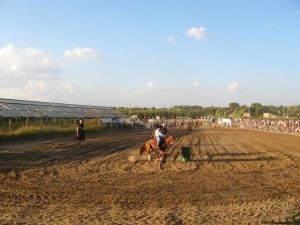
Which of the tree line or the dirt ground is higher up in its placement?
the tree line

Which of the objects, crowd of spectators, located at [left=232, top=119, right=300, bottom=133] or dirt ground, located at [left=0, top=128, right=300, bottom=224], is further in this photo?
crowd of spectators, located at [left=232, top=119, right=300, bottom=133]

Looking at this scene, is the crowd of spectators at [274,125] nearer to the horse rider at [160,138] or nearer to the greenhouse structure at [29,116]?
the greenhouse structure at [29,116]

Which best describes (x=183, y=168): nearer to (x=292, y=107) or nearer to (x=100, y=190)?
(x=100, y=190)

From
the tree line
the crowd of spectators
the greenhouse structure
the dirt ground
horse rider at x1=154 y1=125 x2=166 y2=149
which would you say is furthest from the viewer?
the tree line

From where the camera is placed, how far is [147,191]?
538 inches

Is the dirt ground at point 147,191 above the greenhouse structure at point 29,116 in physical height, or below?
below

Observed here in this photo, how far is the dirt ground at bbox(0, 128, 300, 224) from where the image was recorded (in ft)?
34.1

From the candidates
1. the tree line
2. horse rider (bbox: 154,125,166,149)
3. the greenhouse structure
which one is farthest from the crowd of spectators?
horse rider (bbox: 154,125,166,149)

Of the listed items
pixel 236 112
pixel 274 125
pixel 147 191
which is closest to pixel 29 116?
pixel 274 125

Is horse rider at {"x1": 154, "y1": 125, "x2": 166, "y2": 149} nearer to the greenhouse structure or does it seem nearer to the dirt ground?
the dirt ground

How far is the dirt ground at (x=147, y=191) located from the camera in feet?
34.1

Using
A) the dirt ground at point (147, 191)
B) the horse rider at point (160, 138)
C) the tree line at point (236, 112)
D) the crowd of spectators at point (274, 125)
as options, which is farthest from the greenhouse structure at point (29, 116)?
the tree line at point (236, 112)

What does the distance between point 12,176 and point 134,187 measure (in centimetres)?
470

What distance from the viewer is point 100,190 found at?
1371 centimetres
